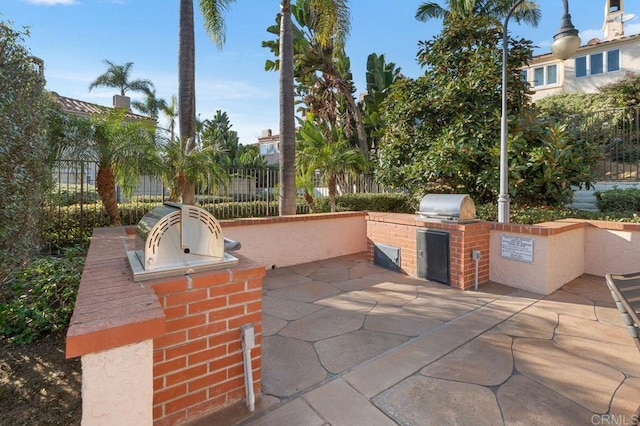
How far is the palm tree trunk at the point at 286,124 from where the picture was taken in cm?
721

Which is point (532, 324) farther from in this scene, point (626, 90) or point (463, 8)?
point (626, 90)

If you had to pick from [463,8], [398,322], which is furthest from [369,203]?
[463,8]

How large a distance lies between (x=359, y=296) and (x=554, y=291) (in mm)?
2957

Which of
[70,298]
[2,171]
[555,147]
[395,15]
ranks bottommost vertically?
[70,298]

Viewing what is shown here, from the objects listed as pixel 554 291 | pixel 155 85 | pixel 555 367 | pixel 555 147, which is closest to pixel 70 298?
pixel 555 367

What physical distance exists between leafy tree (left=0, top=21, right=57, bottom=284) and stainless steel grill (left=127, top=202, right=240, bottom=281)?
4.63 ft

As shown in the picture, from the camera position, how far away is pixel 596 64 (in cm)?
2025

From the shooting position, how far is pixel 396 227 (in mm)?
5910

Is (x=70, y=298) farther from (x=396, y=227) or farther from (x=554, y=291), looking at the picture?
(x=554, y=291)

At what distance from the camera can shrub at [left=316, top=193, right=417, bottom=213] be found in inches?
399

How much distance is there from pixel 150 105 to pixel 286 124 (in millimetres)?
29908

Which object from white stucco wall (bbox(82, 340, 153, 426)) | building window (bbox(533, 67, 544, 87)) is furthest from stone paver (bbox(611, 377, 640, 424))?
building window (bbox(533, 67, 544, 87))

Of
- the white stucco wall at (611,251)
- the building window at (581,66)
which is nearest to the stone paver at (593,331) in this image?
the white stucco wall at (611,251)

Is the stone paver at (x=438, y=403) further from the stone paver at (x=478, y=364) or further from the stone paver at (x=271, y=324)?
the stone paver at (x=271, y=324)
